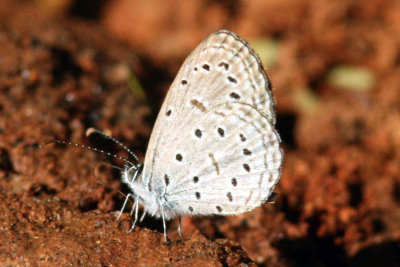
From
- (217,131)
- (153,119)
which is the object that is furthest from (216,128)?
(153,119)

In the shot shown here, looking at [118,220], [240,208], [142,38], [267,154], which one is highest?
[142,38]

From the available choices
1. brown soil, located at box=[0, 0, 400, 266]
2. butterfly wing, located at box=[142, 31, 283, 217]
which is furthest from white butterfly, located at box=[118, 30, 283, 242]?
brown soil, located at box=[0, 0, 400, 266]

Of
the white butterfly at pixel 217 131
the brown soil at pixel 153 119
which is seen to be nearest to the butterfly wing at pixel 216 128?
the white butterfly at pixel 217 131

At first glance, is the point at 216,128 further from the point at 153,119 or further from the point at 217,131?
the point at 153,119

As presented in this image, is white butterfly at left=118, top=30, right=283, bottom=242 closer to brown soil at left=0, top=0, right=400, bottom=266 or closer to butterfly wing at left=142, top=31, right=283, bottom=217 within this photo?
butterfly wing at left=142, top=31, right=283, bottom=217

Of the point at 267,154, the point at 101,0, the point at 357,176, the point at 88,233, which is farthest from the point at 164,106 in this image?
the point at 101,0

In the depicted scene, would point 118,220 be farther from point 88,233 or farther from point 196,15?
point 196,15
